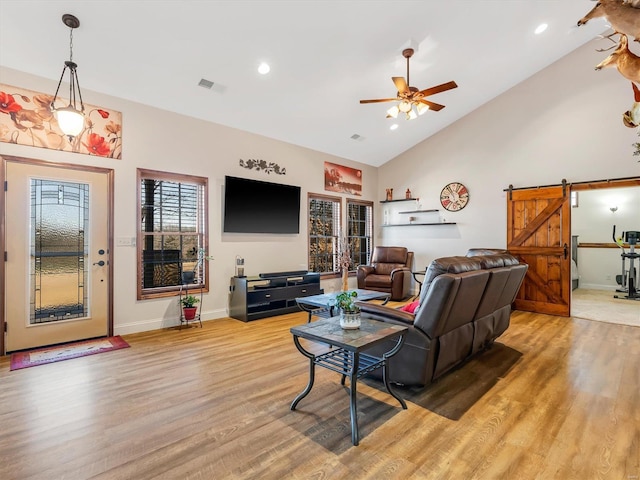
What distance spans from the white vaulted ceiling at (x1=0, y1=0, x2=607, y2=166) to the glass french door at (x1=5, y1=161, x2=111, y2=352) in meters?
1.25

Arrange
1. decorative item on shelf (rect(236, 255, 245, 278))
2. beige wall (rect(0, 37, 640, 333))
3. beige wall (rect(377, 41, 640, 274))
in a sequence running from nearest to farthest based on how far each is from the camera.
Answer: beige wall (rect(0, 37, 640, 333))
beige wall (rect(377, 41, 640, 274))
decorative item on shelf (rect(236, 255, 245, 278))

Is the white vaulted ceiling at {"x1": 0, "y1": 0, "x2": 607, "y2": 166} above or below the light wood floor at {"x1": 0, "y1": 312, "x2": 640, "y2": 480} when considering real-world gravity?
above

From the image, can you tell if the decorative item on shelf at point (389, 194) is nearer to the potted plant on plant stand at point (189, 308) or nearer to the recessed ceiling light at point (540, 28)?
the recessed ceiling light at point (540, 28)

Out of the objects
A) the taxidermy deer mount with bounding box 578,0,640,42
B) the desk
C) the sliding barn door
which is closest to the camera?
the taxidermy deer mount with bounding box 578,0,640,42

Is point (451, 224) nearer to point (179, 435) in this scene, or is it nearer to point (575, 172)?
point (575, 172)

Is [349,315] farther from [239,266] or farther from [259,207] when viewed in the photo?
[259,207]

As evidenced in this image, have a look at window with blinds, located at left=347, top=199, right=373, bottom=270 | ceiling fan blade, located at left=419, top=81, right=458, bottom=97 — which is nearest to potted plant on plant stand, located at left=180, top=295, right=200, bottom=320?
window with blinds, located at left=347, top=199, right=373, bottom=270

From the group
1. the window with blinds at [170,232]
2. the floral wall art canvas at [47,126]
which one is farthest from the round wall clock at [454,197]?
the floral wall art canvas at [47,126]

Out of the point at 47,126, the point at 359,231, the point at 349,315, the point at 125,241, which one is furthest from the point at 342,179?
the point at 349,315

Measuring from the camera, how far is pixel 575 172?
18.6ft

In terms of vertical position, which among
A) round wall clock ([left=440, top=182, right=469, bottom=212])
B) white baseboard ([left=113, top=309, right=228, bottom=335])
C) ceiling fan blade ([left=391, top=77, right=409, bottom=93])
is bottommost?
white baseboard ([left=113, top=309, right=228, bottom=335])

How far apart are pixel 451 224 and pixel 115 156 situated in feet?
19.8

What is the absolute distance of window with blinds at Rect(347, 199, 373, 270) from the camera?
7781 mm

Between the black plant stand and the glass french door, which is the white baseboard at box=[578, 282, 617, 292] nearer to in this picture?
the black plant stand
